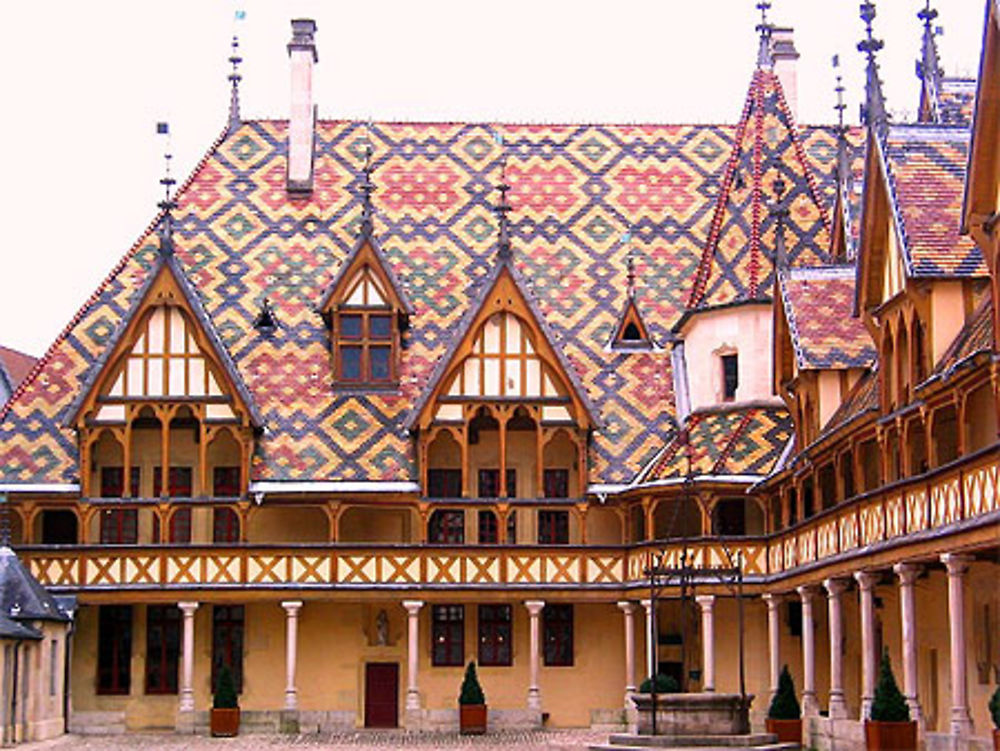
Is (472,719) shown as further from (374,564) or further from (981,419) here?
(981,419)

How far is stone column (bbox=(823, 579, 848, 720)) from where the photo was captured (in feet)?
98.1

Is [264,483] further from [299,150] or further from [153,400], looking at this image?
[299,150]

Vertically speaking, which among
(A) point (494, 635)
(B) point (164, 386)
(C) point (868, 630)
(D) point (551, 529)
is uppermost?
(B) point (164, 386)

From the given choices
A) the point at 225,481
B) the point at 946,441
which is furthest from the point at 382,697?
the point at 946,441

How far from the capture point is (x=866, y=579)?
2795cm

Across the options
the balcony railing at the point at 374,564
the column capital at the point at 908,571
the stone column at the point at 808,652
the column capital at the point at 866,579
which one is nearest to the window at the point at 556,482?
the balcony railing at the point at 374,564

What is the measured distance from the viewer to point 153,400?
3891 cm

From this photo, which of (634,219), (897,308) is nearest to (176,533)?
(634,219)

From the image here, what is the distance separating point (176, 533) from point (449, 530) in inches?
215

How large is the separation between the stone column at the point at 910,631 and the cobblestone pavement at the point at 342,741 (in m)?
7.40

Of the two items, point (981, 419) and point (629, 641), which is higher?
point (981, 419)

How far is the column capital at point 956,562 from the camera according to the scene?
23391 mm

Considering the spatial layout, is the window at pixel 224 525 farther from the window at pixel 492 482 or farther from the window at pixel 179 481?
the window at pixel 492 482

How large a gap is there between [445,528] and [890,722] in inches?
649
